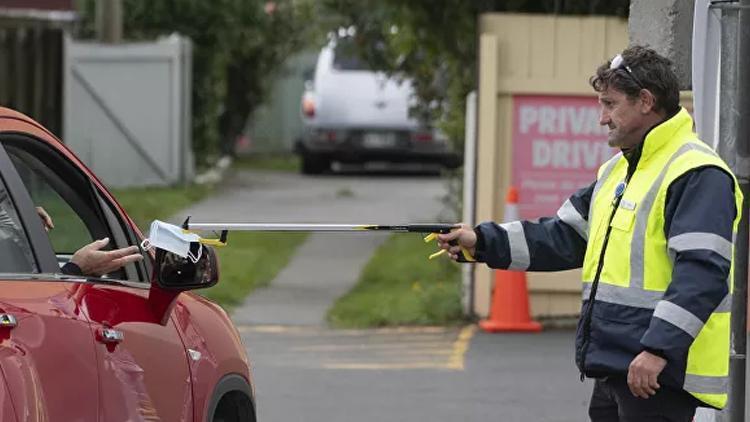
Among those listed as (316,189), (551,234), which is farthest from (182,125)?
(551,234)

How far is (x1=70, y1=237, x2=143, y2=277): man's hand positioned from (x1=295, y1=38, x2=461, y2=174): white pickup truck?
1874cm

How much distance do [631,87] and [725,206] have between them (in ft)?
1.48

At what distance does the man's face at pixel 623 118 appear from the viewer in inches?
190

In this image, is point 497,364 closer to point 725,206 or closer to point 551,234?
point 551,234

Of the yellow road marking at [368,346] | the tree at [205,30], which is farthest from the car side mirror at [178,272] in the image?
Answer: the tree at [205,30]

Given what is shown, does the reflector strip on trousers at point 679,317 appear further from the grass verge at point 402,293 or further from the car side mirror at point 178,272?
the grass verge at point 402,293

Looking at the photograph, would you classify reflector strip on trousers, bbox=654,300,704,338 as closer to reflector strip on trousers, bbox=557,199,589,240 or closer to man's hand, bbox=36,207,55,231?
reflector strip on trousers, bbox=557,199,589,240

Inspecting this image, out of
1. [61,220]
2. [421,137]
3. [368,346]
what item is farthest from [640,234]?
[421,137]

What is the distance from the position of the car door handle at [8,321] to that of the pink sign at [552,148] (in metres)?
7.78

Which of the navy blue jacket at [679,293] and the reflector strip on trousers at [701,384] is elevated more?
the navy blue jacket at [679,293]

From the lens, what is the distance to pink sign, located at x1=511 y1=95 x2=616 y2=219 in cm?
1148

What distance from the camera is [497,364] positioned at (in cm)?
1018

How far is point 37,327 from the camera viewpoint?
4102 mm

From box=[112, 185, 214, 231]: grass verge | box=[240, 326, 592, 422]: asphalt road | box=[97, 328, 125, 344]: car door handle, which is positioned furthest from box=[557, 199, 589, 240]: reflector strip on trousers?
box=[112, 185, 214, 231]: grass verge
